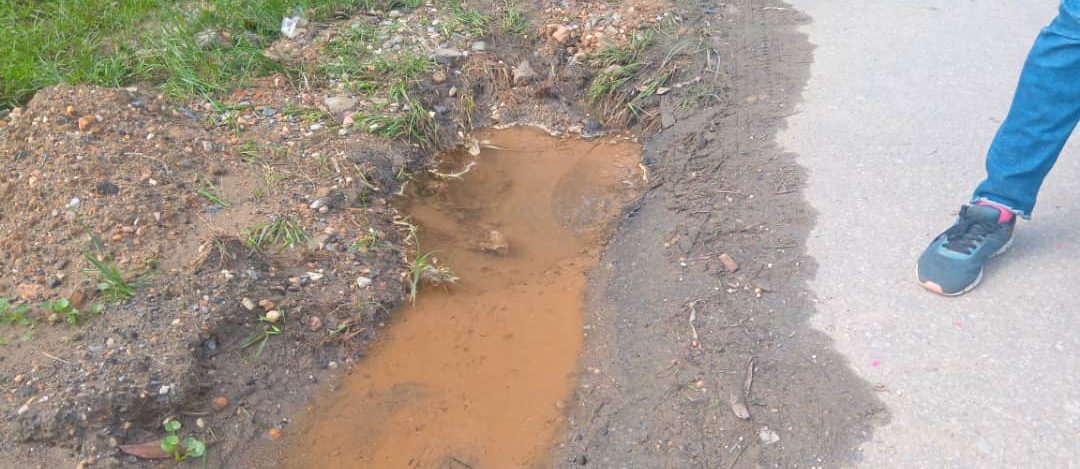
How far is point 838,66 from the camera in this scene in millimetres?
4074

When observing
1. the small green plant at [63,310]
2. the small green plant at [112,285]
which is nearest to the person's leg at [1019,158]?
the small green plant at [112,285]

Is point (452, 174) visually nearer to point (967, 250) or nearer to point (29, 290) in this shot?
point (29, 290)

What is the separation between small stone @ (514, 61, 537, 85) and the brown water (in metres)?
0.42

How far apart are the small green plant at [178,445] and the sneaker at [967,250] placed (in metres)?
2.46

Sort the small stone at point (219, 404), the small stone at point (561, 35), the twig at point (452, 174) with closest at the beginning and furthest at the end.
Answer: the small stone at point (219, 404) → the twig at point (452, 174) → the small stone at point (561, 35)

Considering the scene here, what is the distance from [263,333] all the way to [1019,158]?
2589 mm

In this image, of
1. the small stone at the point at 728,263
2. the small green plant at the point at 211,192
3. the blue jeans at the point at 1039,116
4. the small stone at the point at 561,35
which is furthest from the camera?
the small stone at the point at 561,35

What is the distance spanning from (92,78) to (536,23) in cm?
235

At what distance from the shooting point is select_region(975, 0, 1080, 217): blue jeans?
2244 millimetres

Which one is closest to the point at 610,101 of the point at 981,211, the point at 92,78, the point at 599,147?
the point at 599,147

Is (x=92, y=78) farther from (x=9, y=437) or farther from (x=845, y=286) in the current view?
(x=845, y=286)

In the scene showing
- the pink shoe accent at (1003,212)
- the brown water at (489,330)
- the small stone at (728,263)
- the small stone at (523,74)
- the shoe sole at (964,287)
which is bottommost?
the brown water at (489,330)

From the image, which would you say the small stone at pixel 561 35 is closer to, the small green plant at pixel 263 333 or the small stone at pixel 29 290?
the small green plant at pixel 263 333

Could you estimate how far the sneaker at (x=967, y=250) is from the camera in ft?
8.61
